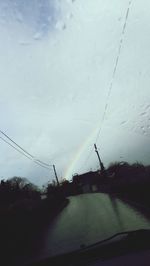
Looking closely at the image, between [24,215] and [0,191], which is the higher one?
[0,191]

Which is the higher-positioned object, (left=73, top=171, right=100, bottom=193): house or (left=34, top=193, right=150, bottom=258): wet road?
(left=73, top=171, right=100, bottom=193): house

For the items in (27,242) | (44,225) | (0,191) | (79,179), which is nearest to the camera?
(27,242)

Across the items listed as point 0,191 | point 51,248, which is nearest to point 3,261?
point 51,248

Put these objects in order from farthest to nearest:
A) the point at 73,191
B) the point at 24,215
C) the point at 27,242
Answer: the point at 73,191
the point at 24,215
the point at 27,242

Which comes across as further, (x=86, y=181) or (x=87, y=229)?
(x=86, y=181)

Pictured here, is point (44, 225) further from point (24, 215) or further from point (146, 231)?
point (146, 231)

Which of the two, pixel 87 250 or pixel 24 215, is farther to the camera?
pixel 24 215

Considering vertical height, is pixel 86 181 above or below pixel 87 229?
above

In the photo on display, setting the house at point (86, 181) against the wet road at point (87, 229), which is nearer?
the wet road at point (87, 229)

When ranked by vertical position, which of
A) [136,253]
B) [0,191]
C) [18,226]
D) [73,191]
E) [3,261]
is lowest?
[136,253]

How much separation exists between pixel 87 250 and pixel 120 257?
2.26ft

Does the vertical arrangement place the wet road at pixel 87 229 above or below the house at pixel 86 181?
below

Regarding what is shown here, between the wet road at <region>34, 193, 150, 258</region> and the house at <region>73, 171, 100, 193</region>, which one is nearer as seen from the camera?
the wet road at <region>34, 193, 150, 258</region>

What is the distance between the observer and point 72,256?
488 centimetres
